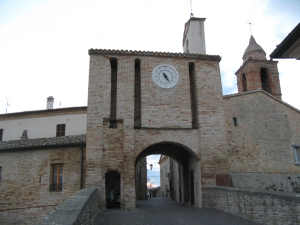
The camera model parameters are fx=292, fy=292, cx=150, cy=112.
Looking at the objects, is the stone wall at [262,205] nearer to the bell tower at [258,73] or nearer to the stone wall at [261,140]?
the stone wall at [261,140]

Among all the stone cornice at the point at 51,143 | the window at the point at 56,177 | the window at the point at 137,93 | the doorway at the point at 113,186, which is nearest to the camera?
the window at the point at 56,177

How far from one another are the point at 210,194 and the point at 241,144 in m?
4.06

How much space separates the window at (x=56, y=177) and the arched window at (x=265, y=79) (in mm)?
18782

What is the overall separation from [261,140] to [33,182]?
39.8 ft

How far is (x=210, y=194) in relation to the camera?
12.7 m

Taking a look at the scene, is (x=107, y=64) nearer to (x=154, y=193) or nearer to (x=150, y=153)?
(x=150, y=153)

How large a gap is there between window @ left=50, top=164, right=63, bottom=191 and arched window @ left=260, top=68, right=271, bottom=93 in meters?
18.8

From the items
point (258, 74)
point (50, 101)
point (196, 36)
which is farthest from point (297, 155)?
point (50, 101)

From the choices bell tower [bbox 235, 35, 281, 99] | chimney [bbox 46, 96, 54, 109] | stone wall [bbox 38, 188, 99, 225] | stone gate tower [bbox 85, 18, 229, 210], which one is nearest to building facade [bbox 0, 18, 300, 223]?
stone gate tower [bbox 85, 18, 229, 210]

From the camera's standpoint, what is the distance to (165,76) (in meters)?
A: 14.7

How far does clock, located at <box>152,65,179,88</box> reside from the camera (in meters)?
14.6

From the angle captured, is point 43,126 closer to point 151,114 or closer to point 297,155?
point 151,114

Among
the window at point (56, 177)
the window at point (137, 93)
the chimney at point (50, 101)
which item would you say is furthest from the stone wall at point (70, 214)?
the chimney at point (50, 101)

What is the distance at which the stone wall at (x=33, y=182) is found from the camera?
45.4 ft
